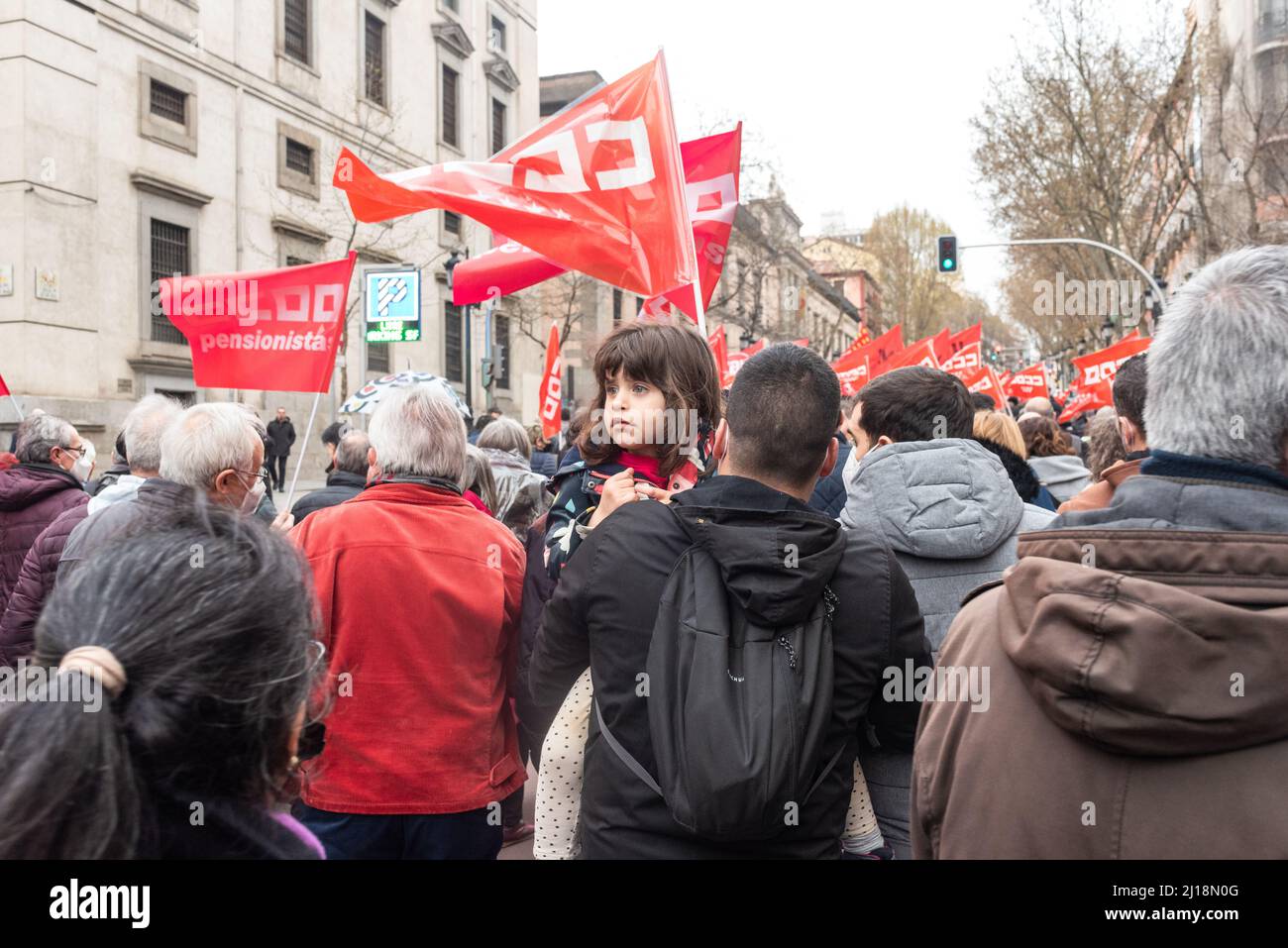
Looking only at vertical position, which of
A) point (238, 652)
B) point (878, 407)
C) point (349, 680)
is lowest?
point (349, 680)

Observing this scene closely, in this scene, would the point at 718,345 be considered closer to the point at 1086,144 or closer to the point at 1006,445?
the point at 1006,445

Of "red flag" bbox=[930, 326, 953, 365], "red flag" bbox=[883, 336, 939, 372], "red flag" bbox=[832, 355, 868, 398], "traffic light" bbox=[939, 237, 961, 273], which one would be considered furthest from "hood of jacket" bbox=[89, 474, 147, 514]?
"traffic light" bbox=[939, 237, 961, 273]

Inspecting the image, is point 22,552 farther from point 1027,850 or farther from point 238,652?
point 1027,850

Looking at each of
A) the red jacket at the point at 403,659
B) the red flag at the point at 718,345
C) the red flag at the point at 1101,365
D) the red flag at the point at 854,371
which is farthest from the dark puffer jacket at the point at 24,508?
the red flag at the point at 1101,365

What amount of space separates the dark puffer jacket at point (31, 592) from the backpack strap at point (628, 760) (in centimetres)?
272

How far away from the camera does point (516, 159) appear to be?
195 inches

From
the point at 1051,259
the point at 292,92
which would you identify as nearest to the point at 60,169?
the point at 292,92

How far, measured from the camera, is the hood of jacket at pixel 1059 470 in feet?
16.6

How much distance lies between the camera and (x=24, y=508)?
4621mm

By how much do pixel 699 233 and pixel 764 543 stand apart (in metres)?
4.16

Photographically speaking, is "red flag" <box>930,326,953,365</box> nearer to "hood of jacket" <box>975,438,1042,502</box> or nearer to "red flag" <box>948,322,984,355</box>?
"red flag" <box>948,322,984,355</box>

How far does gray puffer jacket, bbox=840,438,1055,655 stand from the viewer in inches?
100

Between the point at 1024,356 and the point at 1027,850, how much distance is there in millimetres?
101633

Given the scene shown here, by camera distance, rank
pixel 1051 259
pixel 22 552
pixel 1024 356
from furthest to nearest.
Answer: pixel 1024 356 → pixel 1051 259 → pixel 22 552
